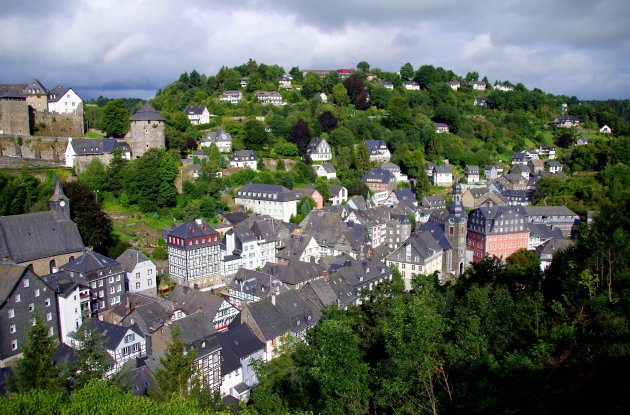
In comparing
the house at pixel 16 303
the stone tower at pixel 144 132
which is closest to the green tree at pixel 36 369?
the house at pixel 16 303

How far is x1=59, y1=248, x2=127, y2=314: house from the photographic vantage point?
29859 millimetres

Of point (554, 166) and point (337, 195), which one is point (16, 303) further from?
point (554, 166)

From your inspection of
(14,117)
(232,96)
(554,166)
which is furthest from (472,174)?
(14,117)

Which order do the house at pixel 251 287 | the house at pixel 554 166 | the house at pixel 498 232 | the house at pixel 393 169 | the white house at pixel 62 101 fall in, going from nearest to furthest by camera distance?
1. the house at pixel 251 287
2. the house at pixel 498 232
3. the white house at pixel 62 101
4. the house at pixel 393 169
5. the house at pixel 554 166

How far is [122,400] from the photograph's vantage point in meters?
15.2

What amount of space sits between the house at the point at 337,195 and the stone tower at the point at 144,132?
65.5 feet

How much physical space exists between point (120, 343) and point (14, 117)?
33.6 meters

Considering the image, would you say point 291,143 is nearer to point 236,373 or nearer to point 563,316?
point 236,373

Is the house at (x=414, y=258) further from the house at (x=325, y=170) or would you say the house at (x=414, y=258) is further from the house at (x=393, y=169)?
the house at (x=393, y=169)

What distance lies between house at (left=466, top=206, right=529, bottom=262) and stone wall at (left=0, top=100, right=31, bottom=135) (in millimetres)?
46706

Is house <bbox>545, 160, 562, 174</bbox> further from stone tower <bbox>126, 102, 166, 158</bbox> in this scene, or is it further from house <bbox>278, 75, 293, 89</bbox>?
stone tower <bbox>126, 102, 166, 158</bbox>

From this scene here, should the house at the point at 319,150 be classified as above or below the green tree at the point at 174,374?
above

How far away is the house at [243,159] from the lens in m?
58.2

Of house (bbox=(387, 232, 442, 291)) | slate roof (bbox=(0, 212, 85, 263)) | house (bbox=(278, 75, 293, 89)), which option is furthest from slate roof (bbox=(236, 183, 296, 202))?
house (bbox=(278, 75, 293, 89))
